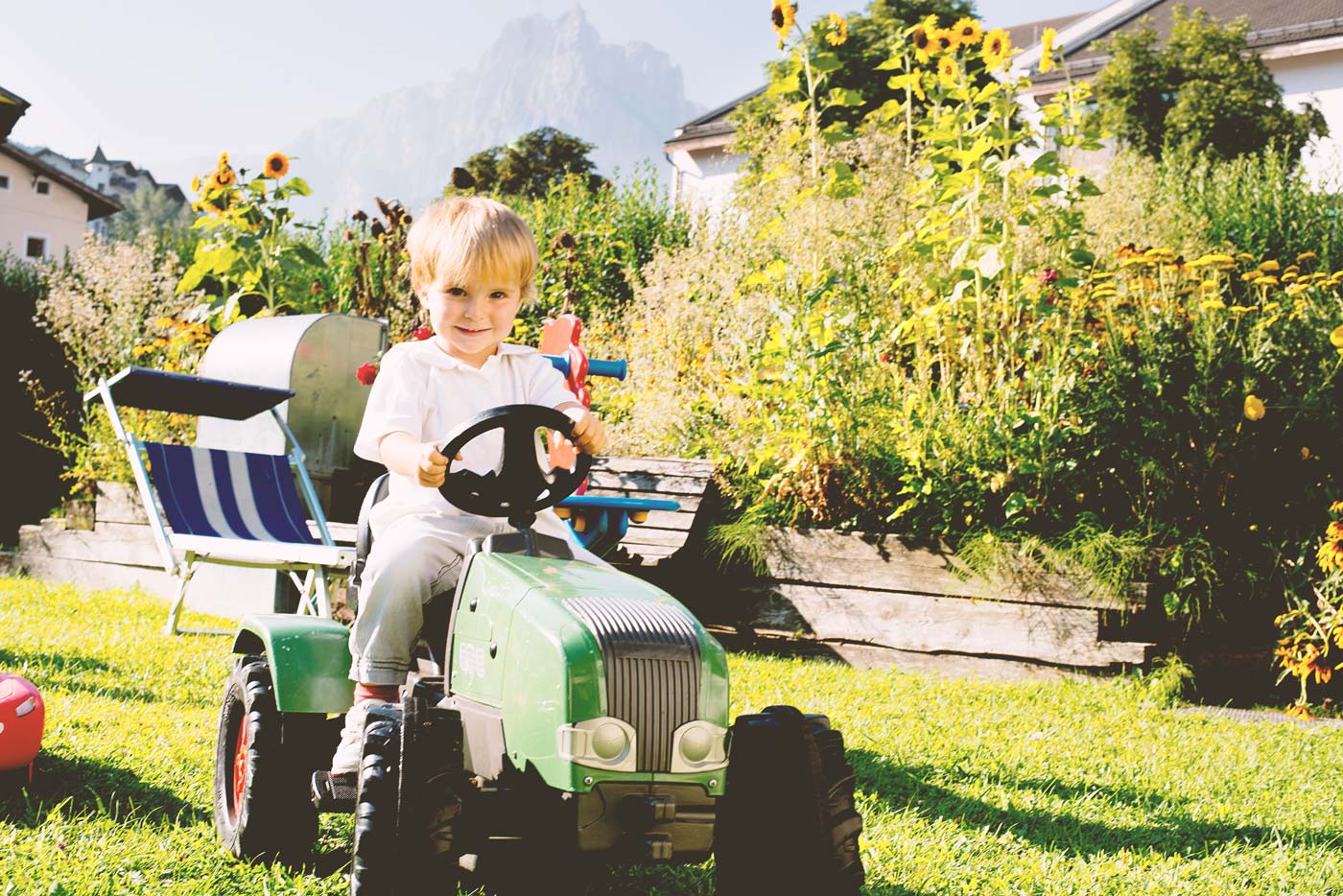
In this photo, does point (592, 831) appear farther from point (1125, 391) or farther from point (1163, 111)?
point (1163, 111)

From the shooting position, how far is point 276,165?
7.69 metres

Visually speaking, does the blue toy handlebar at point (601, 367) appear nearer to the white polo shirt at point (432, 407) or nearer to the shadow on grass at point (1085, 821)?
the white polo shirt at point (432, 407)

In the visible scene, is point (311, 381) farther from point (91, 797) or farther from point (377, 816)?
point (377, 816)

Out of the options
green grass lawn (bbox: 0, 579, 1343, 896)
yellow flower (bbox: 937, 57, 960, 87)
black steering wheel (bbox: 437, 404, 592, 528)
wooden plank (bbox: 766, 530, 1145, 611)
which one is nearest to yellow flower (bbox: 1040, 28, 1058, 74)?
yellow flower (bbox: 937, 57, 960, 87)

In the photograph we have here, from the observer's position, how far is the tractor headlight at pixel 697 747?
2004mm

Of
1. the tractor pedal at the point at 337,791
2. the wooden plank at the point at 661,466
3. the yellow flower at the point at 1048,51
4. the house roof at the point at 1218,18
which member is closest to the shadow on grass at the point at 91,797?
the tractor pedal at the point at 337,791

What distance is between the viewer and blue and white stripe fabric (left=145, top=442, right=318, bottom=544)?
18.1 ft

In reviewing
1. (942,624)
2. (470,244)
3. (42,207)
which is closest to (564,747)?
(470,244)

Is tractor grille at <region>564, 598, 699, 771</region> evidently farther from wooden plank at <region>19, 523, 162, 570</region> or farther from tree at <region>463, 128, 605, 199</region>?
tree at <region>463, 128, 605, 199</region>

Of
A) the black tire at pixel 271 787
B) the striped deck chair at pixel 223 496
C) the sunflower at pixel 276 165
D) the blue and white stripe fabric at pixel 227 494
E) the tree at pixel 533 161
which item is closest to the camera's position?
the black tire at pixel 271 787

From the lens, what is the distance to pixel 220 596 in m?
6.56

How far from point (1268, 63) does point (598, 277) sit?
1589 centimetres

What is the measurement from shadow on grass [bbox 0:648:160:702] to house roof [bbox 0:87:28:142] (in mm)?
4025

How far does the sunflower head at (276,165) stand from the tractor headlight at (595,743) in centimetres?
642
